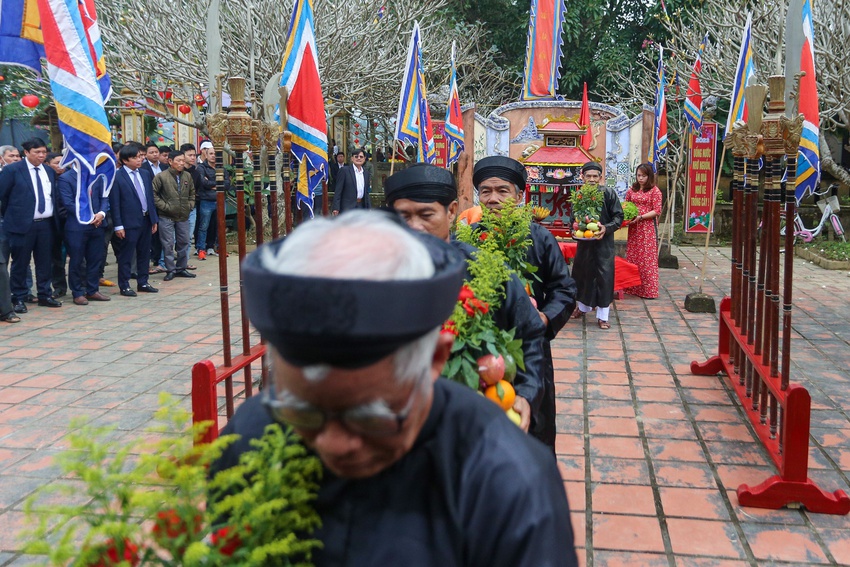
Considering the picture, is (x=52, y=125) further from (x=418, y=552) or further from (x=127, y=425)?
(x=418, y=552)

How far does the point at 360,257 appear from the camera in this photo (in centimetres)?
107

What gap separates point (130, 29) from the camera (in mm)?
13070

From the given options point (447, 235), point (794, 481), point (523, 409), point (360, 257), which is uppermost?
point (360, 257)

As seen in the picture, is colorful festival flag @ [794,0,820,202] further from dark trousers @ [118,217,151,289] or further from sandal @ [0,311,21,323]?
dark trousers @ [118,217,151,289]

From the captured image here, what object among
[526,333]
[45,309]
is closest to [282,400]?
[526,333]

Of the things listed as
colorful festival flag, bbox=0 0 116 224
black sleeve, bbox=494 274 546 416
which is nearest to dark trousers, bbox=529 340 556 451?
black sleeve, bbox=494 274 546 416

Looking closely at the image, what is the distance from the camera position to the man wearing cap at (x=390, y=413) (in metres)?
1.05

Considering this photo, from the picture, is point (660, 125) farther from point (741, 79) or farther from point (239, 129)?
point (239, 129)

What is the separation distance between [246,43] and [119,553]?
13.8 meters

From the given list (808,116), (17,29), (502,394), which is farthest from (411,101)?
(502,394)

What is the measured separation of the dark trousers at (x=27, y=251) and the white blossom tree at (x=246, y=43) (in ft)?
15.9

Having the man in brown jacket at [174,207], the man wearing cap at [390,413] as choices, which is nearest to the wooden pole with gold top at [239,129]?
the man wearing cap at [390,413]

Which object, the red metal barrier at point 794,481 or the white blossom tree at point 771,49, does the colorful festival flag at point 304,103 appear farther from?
the white blossom tree at point 771,49

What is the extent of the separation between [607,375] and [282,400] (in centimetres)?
527
